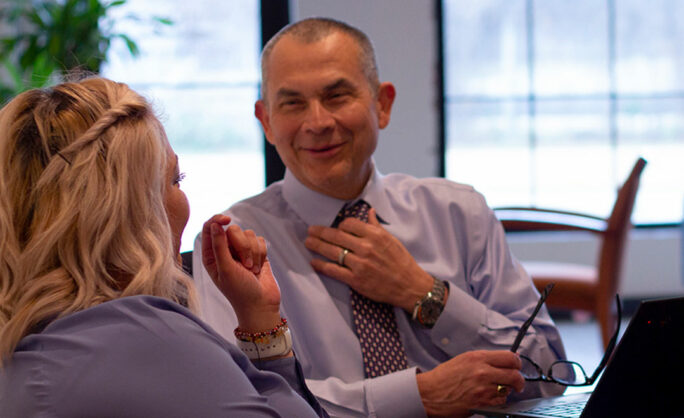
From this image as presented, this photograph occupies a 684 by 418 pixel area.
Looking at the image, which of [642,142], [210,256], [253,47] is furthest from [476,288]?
[642,142]

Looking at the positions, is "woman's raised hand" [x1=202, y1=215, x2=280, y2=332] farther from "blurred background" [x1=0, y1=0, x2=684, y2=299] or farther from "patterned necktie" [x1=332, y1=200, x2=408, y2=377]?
"blurred background" [x1=0, y1=0, x2=684, y2=299]

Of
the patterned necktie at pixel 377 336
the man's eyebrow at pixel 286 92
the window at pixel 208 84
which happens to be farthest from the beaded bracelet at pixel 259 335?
the window at pixel 208 84

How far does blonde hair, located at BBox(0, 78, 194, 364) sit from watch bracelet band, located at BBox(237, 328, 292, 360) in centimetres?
22

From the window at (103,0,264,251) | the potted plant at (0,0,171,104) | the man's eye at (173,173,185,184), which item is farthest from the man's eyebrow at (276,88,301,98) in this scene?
the window at (103,0,264,251)

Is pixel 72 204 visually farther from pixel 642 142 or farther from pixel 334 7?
pixel 642 142

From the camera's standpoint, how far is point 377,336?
5.17 feet

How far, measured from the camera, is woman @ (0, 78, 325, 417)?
2.58ft

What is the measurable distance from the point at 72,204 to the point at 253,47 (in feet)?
13.7

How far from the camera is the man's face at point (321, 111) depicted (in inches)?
65.9

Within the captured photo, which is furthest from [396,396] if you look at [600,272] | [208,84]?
[208,84]

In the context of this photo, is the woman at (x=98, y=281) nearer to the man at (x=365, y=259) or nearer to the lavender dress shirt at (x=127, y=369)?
the lavender dress shirt at (x=127, y=369)

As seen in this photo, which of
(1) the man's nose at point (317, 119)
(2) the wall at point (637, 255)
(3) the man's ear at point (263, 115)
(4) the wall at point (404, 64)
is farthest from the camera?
(2) the wall at point (637, 255)

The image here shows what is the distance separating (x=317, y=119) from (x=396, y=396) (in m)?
0.63

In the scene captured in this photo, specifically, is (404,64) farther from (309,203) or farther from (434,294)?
(434,294)
